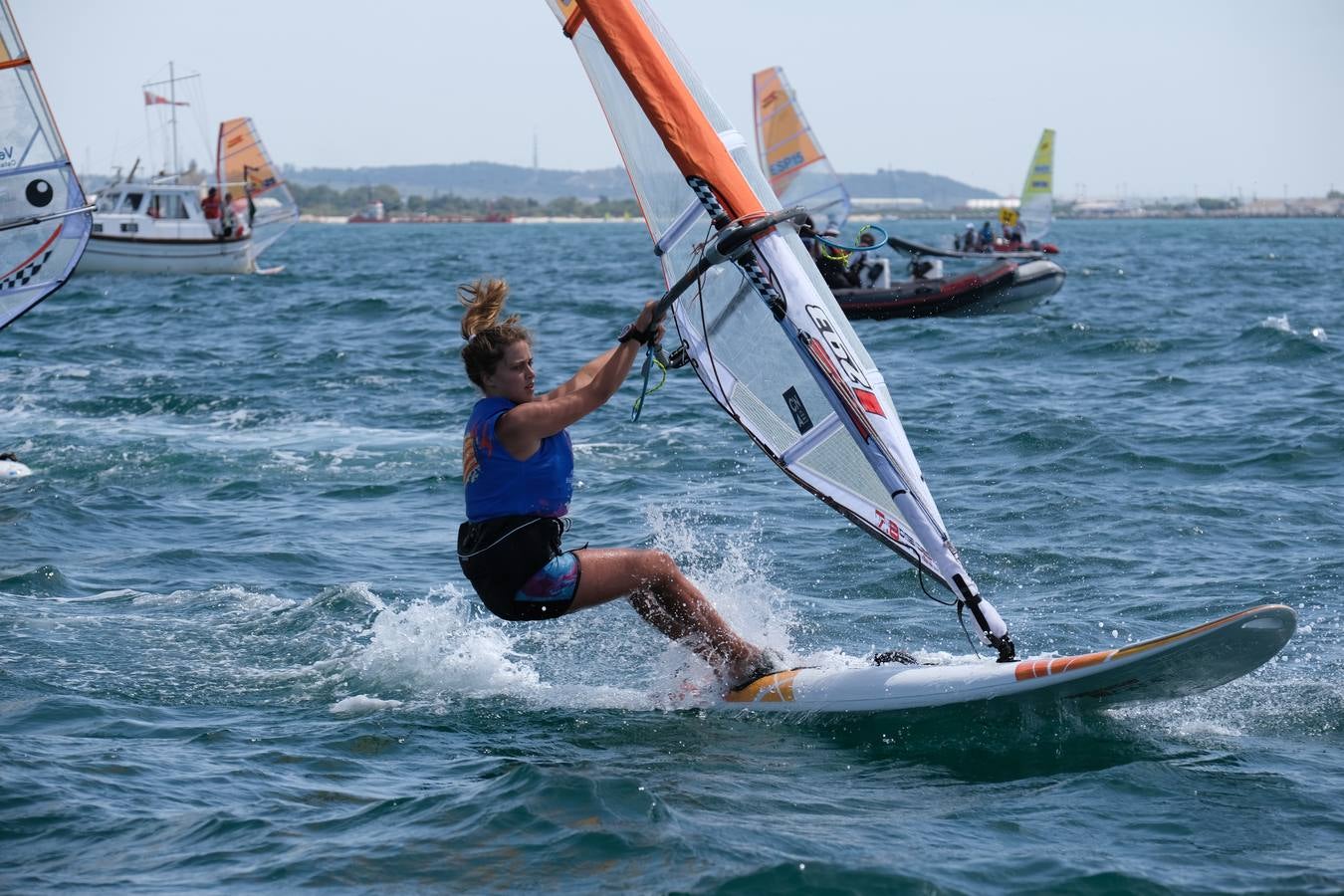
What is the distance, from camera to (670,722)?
211 inches

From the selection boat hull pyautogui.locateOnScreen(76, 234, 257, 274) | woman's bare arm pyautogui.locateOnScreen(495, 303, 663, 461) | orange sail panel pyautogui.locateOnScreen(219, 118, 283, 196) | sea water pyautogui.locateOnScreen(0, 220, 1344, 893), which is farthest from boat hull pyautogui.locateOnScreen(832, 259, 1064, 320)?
orange sail panel pyautogui.locateOnScreen(219, 118, 283, 196)

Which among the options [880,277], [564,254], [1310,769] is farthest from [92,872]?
[564,254]

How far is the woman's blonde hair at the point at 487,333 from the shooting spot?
16.2ft

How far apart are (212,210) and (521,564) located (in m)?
33.1

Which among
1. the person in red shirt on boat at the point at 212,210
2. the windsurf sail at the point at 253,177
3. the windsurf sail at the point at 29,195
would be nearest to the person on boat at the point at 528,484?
the windsurf sail at the point at 29,195

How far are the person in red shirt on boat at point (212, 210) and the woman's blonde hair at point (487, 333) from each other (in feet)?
106

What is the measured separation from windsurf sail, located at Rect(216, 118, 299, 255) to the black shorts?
3322cm

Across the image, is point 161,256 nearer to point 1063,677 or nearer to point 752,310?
point 752,310

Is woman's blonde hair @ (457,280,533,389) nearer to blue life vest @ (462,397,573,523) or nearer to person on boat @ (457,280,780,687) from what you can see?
person on boat @ (457,280,780,687)

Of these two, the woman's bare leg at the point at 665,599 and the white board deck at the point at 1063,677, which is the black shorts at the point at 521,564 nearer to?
the woman's bare leg at the point at 665,599

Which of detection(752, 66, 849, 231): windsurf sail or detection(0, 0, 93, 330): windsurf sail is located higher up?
detection(752, 66, 849, 231): windsurf sail

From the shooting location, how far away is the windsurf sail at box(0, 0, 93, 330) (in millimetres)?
11328

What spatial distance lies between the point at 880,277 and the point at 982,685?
673 inches

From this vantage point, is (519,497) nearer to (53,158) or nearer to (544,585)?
(544,585)
